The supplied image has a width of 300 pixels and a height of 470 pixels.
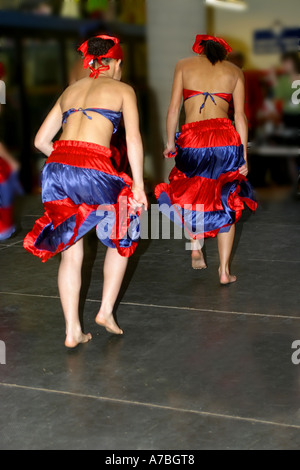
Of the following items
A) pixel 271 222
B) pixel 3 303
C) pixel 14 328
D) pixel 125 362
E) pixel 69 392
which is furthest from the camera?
pixel 271 222

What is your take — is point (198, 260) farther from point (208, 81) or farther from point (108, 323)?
point (108, 323)

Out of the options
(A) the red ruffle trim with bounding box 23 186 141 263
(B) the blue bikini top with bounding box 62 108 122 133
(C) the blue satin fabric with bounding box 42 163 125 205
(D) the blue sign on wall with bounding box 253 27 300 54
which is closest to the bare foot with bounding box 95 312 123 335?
(A) the red ruffle trim with bounding box 23 186 141 263

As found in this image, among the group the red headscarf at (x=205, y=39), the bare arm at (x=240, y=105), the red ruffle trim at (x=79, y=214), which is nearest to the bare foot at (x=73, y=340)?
the red ruffle trim at (x=79, y=214)

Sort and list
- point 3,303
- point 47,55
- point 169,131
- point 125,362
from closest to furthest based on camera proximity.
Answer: point 125,362
point 3,303
point 169,131
point 47,55

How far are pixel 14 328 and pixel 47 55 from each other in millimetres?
6711

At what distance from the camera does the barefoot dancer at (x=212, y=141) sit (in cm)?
463

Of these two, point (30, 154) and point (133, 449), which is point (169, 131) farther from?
point (30, 154)

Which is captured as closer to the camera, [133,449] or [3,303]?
[133,449]

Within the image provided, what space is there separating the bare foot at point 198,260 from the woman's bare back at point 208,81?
107cm

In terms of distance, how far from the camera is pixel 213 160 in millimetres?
4699

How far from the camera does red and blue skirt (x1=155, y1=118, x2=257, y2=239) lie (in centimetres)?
468

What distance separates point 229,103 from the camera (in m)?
4.74

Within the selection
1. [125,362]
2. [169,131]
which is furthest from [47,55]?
[125,362]

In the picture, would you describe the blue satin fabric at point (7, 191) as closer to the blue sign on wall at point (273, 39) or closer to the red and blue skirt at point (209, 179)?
the red and blue skirt at point (209, 179)
